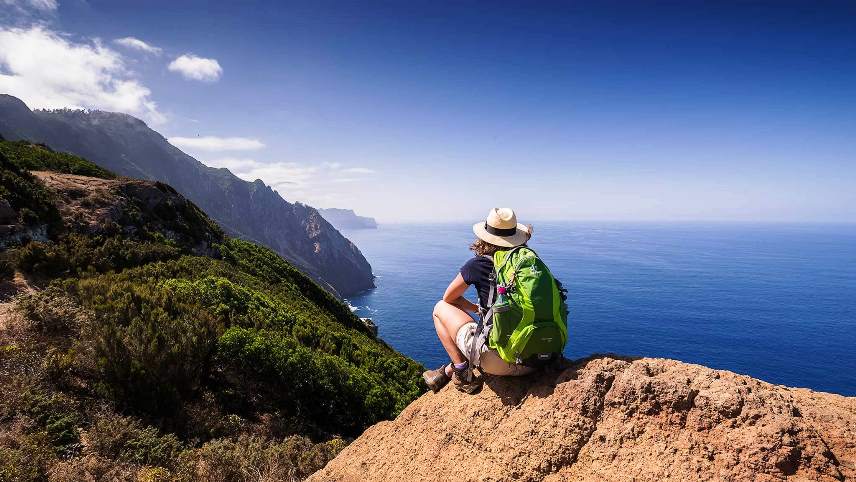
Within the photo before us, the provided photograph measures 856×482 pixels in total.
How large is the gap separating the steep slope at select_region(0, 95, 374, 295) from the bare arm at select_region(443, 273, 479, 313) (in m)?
145

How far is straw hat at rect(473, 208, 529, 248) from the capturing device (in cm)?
544

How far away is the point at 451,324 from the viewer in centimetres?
595

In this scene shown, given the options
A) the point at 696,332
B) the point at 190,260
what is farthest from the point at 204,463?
the point at 696,332

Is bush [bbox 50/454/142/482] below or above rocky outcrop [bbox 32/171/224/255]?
below

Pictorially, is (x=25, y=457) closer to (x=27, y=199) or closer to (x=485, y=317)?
(x=485, y=317)

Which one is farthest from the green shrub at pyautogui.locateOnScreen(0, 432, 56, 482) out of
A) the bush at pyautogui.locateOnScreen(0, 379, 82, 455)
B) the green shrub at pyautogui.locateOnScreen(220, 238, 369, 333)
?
the green shrub at pyautogui.locateOnScreen(220, 238, 369, 333)

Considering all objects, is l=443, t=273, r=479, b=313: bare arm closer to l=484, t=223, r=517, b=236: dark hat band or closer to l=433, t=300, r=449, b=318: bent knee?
l=433, t=300, r=449, b=318: bent knee

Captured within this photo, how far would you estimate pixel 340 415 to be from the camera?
1392cm

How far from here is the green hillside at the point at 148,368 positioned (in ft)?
24.2

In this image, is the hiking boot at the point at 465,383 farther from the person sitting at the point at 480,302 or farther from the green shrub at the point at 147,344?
the green shrub at the point at 147,344

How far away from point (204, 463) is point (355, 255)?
173233 millimetres

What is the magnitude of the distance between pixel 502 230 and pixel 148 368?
987cm

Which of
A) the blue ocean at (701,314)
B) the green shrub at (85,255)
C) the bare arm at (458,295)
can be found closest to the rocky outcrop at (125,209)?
the green shrub at (85,255)

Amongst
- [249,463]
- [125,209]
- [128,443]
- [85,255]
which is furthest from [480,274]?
[125,209]
